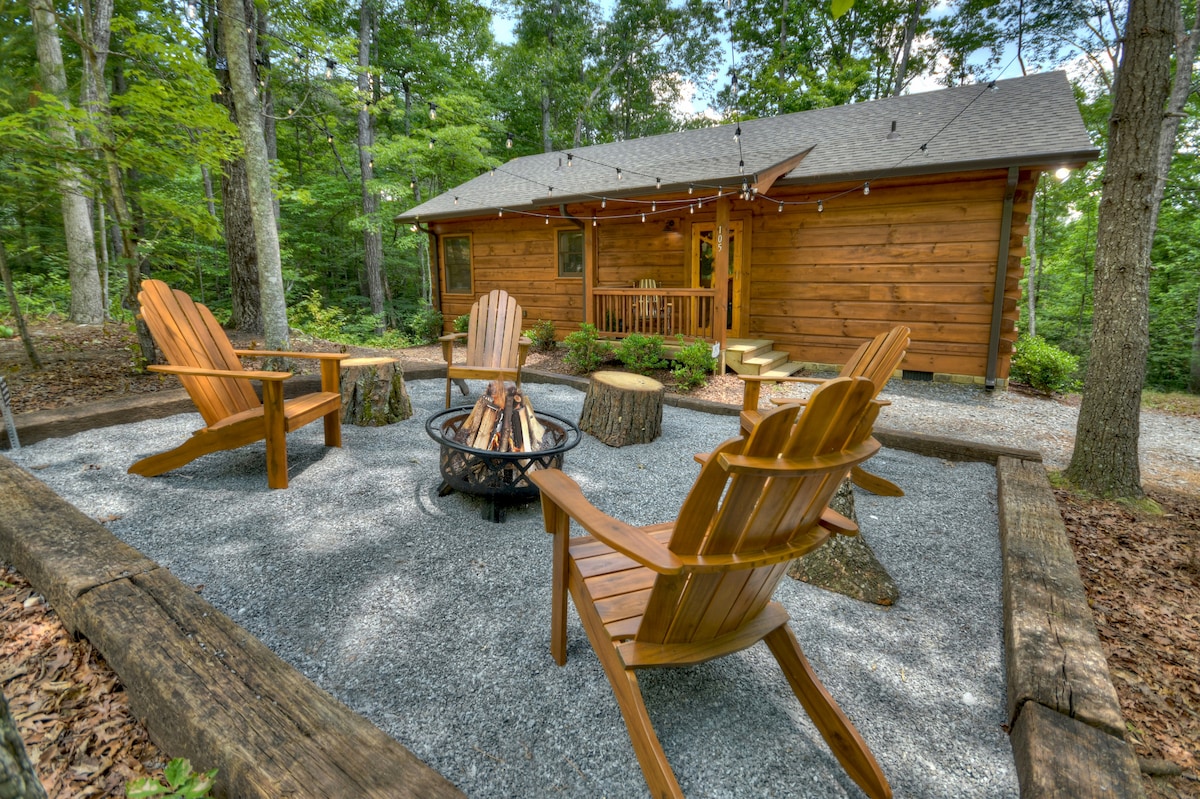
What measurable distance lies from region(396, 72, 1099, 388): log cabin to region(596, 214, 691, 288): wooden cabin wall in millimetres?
23

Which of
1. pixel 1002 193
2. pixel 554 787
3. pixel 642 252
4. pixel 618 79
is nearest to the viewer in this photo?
pixel 554 787

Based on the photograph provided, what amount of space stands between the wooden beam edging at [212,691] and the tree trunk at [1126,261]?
12.2 ft

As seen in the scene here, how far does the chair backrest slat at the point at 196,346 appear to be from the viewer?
9.52ft

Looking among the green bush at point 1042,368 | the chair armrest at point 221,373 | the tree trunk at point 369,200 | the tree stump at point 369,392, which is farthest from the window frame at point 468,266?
the green bush at point 1042,368

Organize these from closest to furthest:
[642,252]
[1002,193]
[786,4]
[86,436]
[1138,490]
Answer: [1138,490] → [86,436] → [1002,193] → [642,252] → [786,4]

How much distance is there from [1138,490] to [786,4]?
54.4ft

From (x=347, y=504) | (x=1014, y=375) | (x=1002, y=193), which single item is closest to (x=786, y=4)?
(x=1002, y=193)

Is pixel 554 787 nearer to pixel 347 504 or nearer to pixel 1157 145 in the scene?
pixel 347 504

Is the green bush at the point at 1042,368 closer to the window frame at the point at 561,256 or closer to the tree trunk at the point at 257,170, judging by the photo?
the window frame at the point at 561,256

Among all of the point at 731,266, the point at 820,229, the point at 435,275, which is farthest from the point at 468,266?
the point at 820,229

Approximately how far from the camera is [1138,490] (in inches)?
114

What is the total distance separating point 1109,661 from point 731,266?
21.8ft

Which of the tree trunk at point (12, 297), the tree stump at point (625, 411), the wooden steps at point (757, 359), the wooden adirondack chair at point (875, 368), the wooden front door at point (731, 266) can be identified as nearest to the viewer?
the wooden adirondack chair at point (875, 368)

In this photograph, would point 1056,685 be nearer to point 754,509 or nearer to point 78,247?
point 754,509
